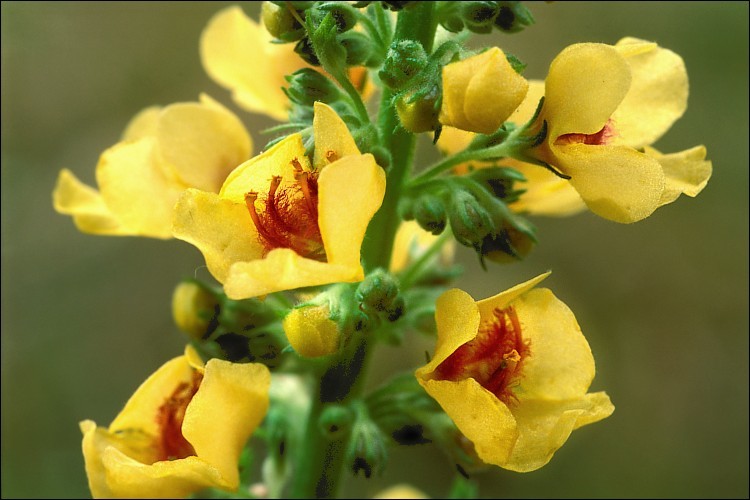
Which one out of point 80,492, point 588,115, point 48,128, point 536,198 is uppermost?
point 588,115

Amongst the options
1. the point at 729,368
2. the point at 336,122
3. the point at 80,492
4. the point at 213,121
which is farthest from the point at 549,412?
the point at 729,368

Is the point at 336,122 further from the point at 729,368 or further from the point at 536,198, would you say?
the point at 729,368

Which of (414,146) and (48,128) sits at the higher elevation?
(414,146)

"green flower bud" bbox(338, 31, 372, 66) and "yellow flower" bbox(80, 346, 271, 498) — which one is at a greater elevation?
"green flower bud" bbox(338, 31, 372, 66)

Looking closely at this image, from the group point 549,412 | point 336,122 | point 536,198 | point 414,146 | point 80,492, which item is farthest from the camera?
point 80,492

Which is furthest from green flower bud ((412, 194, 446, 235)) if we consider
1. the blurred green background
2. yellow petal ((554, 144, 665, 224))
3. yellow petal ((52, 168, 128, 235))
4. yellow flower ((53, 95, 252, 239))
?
the blurred green background

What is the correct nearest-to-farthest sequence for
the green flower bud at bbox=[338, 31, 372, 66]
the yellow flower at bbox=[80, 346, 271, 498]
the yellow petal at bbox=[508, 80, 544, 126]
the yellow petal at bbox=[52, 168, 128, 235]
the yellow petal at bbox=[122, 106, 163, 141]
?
the yellow flower at bbox=[80, 346, 271, 498] → the green flower bud at bbox=[338, 31, 372, 66] → the yellow petal at bbox=[508, 80, 544, 126] → the yellow petal at bbox=[52, 168, 128, 235] → the yellow petal at bbox=[122, 106, 163, 141]

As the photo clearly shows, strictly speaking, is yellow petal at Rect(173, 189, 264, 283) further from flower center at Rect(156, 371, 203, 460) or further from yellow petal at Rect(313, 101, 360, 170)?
flower center at Rect(156, 371, 203, 460)
